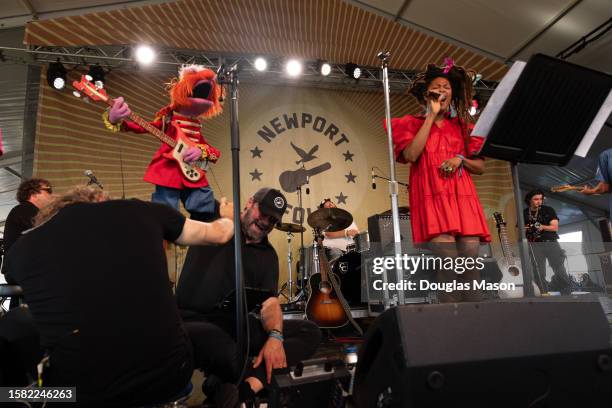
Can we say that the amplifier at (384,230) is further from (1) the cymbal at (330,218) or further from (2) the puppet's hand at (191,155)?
(2) the puppet's hand at (191,155)

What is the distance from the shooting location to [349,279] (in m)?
4.47

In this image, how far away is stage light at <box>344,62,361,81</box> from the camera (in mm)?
6680

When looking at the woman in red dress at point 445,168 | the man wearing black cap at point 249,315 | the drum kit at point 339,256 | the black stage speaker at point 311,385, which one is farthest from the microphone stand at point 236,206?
the drum kit at point 339,256

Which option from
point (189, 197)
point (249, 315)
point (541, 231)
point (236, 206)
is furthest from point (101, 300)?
point (541, 231)

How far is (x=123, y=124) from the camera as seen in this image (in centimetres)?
312

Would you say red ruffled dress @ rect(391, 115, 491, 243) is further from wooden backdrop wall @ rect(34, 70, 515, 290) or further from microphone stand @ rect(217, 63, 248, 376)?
wooden backdrop wall @ rect(34, 70, 515, 290)

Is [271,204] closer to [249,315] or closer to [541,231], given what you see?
[249,315]

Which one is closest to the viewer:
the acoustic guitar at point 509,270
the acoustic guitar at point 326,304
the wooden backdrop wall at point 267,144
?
the acoustic guitar at point 509,270

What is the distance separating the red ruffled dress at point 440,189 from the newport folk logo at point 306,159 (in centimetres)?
440

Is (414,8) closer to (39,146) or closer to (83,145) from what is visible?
(83,145)

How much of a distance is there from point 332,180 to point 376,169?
0.84 metres

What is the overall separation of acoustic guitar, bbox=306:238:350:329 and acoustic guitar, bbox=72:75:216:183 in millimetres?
1738

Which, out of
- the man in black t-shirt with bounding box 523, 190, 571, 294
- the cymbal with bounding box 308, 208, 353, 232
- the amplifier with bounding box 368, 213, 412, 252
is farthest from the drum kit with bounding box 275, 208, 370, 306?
the man in black t-shirt with bounding box 523, 190, 571, 294

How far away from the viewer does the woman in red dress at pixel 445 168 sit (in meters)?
2.20
